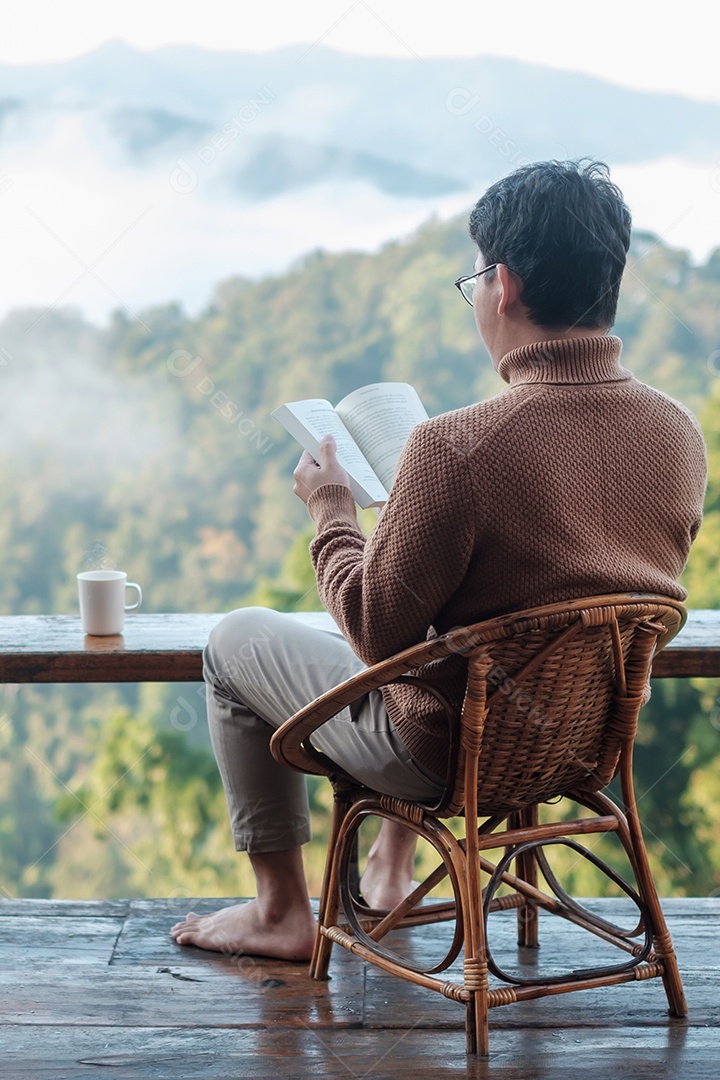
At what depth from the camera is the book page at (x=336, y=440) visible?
4.86 ft

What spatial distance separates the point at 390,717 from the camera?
1406 mm

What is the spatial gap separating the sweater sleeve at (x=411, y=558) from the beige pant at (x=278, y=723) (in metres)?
0.17

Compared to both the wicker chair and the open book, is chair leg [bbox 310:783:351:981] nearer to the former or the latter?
the wicker chair

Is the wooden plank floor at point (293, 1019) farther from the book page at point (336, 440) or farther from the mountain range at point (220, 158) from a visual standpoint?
the mountain range at point (220, 158)

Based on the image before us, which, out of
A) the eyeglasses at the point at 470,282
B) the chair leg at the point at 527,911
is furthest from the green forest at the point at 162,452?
the eyeglasses at the point at 470,282

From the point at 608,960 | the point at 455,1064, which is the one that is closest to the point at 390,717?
the point at 455,1064

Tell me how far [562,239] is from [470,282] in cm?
16

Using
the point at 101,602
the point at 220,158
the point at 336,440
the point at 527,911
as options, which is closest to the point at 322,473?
the point at 336,440

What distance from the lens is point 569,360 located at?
1292 millimetres

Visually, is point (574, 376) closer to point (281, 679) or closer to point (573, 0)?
point (281, 679)

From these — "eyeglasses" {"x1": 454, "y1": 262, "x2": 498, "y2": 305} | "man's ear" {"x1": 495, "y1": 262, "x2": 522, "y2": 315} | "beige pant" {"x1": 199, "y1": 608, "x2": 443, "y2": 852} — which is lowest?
"beige pant" {"x1": 199, "y1": 608, "x2": 443, "y2": 852}

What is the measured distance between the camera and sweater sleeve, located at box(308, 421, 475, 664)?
47.3 inches

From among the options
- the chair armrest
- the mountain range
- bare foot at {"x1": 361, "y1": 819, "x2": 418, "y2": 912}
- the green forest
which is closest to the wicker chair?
the chair armrest

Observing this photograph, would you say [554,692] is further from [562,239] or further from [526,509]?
[562,239]
